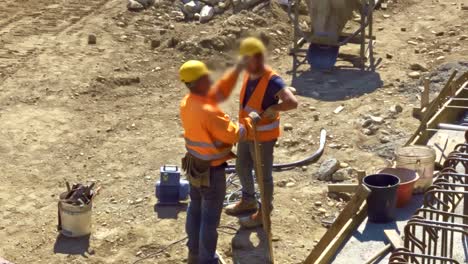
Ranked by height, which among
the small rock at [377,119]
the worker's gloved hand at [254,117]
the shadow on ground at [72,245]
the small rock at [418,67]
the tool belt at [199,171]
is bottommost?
the shadow on ground at [72,245]

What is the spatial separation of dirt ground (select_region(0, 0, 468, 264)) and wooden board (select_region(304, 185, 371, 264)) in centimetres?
78

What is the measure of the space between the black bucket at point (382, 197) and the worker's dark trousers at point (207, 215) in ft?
4.63

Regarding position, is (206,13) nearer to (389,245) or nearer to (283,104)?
(283,104)

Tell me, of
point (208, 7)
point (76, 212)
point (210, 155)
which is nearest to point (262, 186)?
point (210, 155)

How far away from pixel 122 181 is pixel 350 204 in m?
3.49

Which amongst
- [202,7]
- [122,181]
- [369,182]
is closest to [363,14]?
[202,7]

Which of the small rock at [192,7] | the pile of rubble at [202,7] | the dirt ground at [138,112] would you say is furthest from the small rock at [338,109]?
the small rock at [192,7]

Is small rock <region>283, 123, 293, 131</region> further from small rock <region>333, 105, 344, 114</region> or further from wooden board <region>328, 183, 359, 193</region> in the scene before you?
wooden board <region>328, 183, 359, 193</region>

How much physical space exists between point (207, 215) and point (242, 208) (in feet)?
5.44

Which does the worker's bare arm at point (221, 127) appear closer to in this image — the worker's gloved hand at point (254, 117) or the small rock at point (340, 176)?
the worker's gloved hand at point (254, 117)

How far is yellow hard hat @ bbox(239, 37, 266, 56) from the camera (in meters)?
7.86

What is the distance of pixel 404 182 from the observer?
892 centimetres

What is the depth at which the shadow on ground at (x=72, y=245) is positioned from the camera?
9359 millimetres

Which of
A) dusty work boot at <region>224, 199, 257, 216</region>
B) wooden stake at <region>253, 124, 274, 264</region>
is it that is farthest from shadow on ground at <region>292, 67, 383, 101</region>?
wooden stake at <region>253, 124, 274, 264</region>
